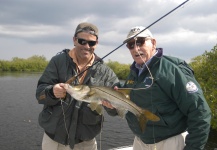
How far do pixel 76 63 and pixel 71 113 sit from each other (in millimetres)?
885

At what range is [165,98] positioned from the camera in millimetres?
3529

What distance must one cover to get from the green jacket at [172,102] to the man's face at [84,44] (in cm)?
119

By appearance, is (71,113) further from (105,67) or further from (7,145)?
(7,145)

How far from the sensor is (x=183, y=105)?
336 centimetres

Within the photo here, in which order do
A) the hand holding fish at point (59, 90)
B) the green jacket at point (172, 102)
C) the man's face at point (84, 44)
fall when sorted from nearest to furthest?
the green jacket at point (172, 102)
the hand holding fish at point (59, 90)
the man's face at point (84, 44)

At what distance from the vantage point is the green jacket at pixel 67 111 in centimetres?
470

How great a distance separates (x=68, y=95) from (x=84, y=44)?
0.93 m

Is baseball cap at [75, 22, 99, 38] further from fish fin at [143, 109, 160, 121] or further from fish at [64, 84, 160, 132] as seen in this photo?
fish fin at [143, 109, 160, 121]

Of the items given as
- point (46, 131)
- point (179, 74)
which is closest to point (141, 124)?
point (179, 74)

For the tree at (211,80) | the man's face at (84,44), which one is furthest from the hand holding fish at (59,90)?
the tree at (211,80)

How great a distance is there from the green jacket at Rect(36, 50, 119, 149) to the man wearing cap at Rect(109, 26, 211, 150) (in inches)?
36.8

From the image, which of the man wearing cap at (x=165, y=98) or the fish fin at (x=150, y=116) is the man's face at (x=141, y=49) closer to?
the man wearing cap at (x=165, y=98)

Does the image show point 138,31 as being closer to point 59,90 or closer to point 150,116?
point 150,116

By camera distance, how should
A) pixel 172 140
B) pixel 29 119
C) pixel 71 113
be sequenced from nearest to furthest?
pixel 172 140, pixel 71 113, pixel 29 119
